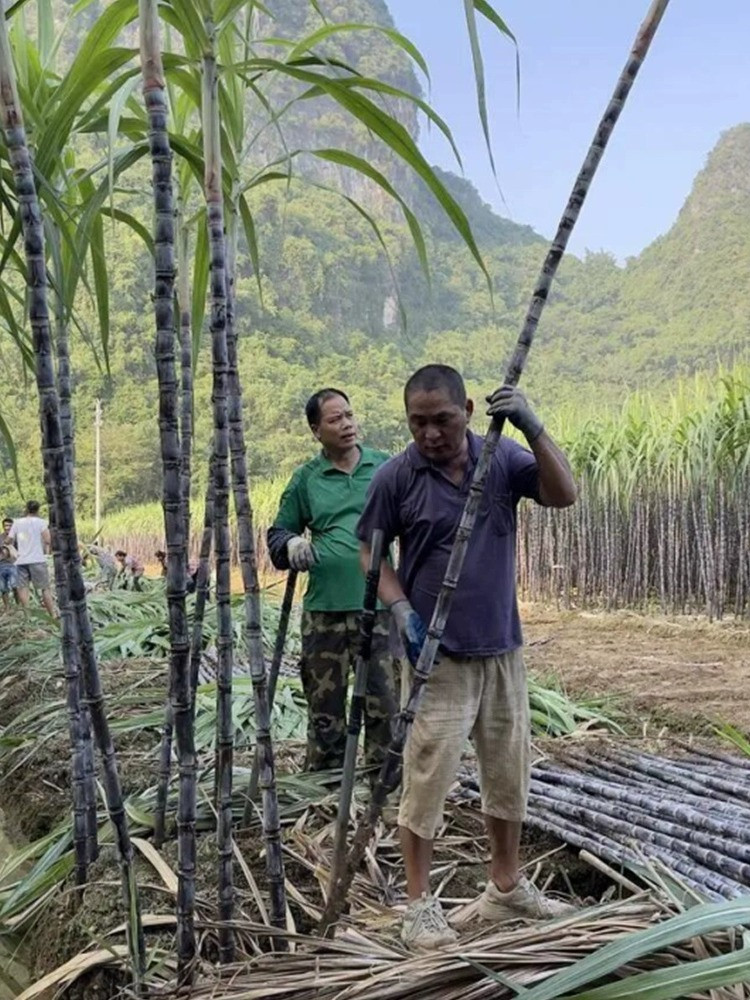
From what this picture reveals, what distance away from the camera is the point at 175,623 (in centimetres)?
145

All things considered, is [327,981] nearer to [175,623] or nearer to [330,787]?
[175,623]

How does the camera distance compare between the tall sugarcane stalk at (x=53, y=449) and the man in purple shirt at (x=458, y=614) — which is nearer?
the tall sugarcane stalk at (x=53, y=449)

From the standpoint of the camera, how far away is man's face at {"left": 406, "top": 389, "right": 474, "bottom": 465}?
1836mm

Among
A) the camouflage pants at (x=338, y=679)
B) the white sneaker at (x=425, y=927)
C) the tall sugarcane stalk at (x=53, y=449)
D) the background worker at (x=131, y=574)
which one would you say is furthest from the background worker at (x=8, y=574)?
the white sneaker at (x=425, y=927)

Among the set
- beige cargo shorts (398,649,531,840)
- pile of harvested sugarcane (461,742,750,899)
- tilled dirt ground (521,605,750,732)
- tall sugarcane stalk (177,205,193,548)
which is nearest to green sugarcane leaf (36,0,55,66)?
tall sugarcane stalk (177,205,193,548)

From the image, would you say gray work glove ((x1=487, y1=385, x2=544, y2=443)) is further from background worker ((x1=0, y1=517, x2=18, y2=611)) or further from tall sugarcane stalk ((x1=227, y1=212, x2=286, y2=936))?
background worker ((x1=0, y1=517, x2=18, y2=611))

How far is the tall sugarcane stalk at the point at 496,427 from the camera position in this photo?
1.41 m

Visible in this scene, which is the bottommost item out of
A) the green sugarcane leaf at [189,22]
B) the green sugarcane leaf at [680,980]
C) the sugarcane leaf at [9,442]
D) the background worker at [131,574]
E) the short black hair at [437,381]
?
the background worker at [131,574]

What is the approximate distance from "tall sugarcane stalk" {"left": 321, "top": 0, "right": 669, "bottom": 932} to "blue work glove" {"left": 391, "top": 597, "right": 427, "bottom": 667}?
0.85 feet

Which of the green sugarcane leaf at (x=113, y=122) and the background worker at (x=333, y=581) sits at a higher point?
the green sugarcane leaf at (x=113, y=122)

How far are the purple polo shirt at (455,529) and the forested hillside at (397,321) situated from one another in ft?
67.4

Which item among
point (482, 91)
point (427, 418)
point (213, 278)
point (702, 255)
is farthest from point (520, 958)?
point (702, 255)

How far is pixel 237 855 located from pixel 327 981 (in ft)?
2.74

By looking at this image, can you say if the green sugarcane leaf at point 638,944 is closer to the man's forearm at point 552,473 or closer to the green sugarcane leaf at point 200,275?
the man's forearm at point 552,473
